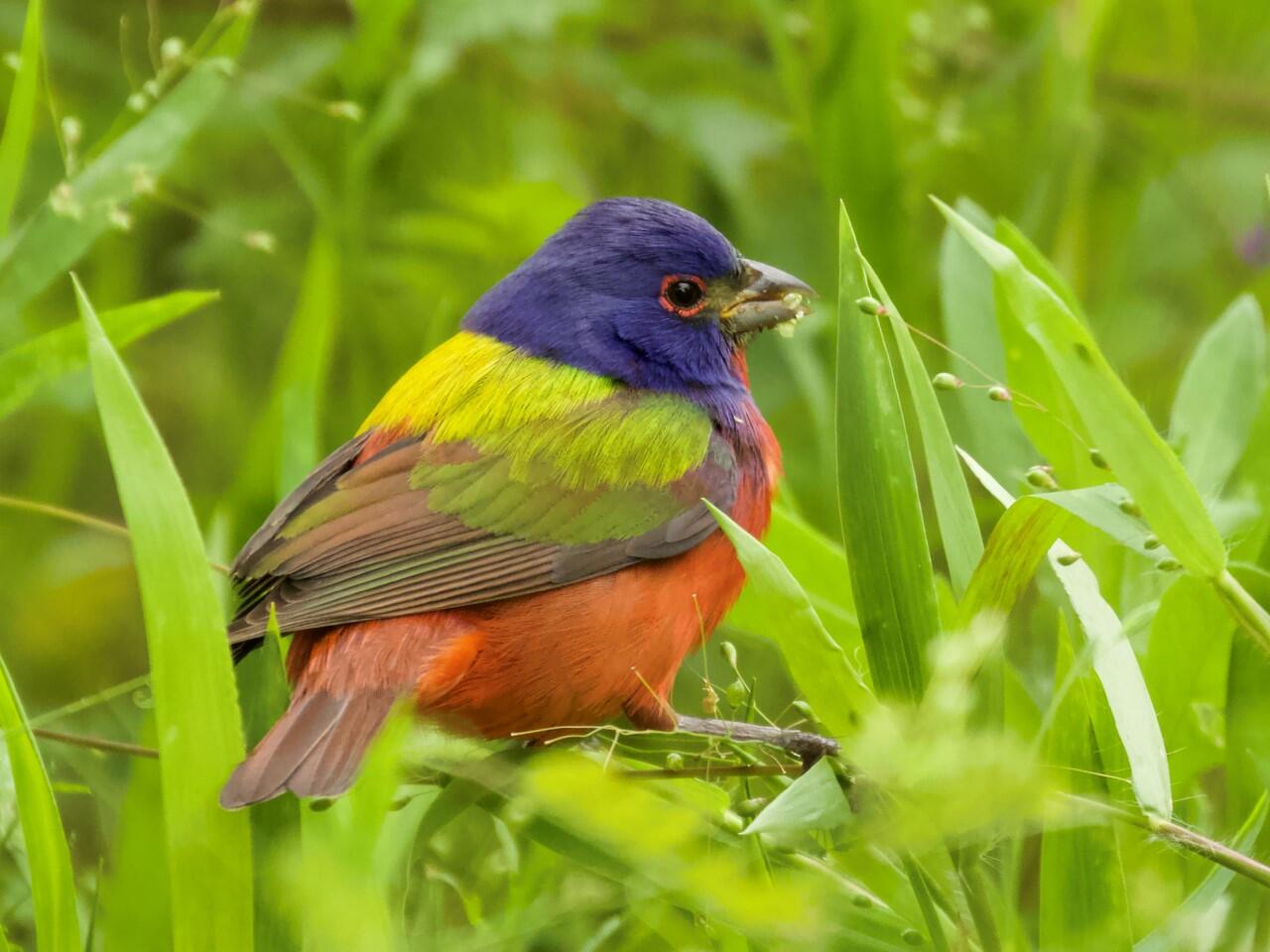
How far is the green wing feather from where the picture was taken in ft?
8.72

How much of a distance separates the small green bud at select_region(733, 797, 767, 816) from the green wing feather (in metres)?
0.81

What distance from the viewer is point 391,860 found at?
1982 millimetres

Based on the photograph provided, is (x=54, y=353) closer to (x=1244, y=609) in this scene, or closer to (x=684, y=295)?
(x=684, y=295)

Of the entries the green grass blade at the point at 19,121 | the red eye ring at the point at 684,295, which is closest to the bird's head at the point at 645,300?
the red eye ring at the point at 684,295

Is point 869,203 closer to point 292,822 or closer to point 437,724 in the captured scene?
point 437,724

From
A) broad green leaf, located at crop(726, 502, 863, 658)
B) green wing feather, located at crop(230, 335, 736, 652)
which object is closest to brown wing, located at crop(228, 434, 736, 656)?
green wing feather, located at crop(230, 335, 736, 652)

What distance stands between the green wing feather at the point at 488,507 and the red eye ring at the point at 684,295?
0.28 meters

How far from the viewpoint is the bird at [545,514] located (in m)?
2.62

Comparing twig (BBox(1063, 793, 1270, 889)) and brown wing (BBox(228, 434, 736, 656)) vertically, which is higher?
twig (BBox(1063, 793, 1270, 889))

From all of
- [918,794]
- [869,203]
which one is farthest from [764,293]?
[918,794]

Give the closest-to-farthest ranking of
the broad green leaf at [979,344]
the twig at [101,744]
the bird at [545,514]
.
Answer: the twig at [101,744] → the bird at [545,514] → the broad green leaf at [979,344]

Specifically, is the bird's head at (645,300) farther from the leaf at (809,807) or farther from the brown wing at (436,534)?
the leaf at (809,807)

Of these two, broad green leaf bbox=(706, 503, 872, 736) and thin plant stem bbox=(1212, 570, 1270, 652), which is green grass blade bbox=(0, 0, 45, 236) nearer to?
broad green leaf bbox=(706, 503, 872, 736)

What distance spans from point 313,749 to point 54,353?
2.74 feet
